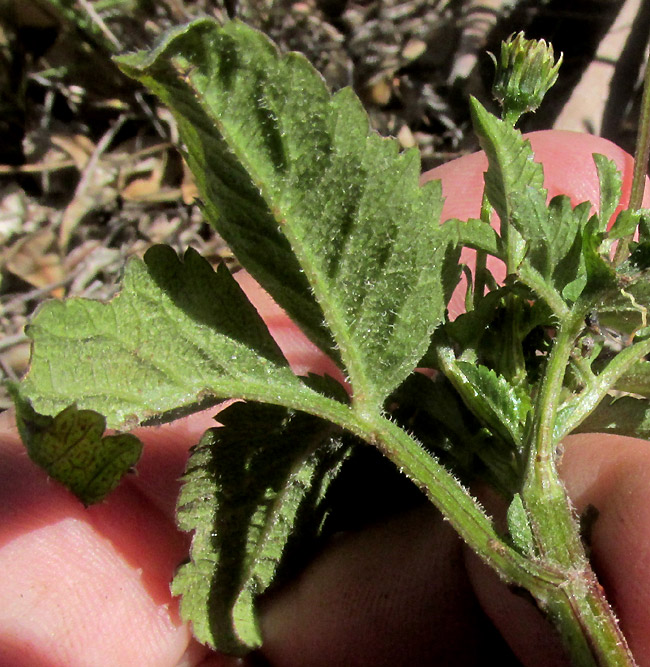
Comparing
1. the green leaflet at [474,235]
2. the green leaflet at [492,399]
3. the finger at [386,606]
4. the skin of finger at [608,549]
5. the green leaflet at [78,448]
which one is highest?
the green leaflet at [78,448]

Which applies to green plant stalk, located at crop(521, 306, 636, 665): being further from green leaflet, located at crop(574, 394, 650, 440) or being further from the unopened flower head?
the unopened flower head

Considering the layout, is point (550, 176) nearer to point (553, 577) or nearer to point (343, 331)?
point (343, 331)

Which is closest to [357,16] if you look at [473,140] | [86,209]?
[473,140]

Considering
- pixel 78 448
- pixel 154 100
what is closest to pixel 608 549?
pixel 78 448

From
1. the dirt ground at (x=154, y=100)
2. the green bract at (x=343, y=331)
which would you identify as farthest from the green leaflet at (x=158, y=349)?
the dirt ground at (x=154, y=100)

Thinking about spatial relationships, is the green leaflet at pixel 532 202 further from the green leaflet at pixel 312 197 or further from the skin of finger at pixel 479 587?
the skin of finger at pixel 479 587

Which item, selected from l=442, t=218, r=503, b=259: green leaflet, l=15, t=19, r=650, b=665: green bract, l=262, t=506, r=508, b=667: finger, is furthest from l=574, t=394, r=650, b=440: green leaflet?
l=262, t=506, r=508, b=667: finger

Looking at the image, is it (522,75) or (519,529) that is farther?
(522,75)
